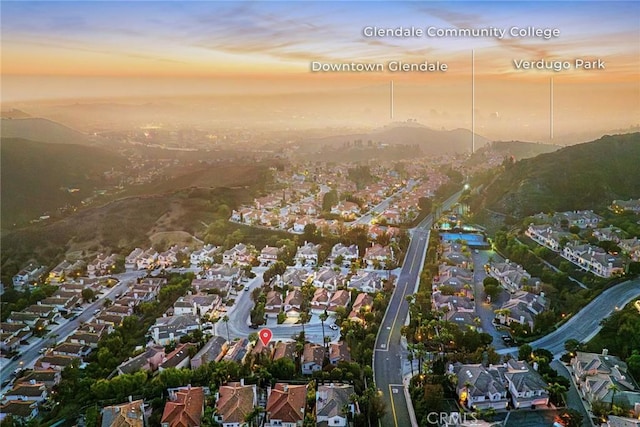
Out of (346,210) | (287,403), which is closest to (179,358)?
(287,403)

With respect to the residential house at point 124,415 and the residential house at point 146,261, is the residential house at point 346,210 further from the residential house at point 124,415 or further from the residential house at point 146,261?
the residential house at point 124,415

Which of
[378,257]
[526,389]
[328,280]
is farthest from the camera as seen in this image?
[378,257]

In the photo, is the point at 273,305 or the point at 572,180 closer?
the point at 273,305

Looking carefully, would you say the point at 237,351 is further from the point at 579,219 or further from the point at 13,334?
the point at 579,219

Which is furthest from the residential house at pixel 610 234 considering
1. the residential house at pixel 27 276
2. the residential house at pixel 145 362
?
the residential house at pixel 27 276

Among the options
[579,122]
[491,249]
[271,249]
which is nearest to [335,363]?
[271,249]

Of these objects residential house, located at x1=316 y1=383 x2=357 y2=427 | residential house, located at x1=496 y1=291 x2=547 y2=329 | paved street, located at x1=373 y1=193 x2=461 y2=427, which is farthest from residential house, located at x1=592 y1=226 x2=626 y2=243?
residential house, located at x1=316 y1=383 x2=357 y2=427

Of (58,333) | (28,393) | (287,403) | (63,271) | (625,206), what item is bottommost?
(28,393)
